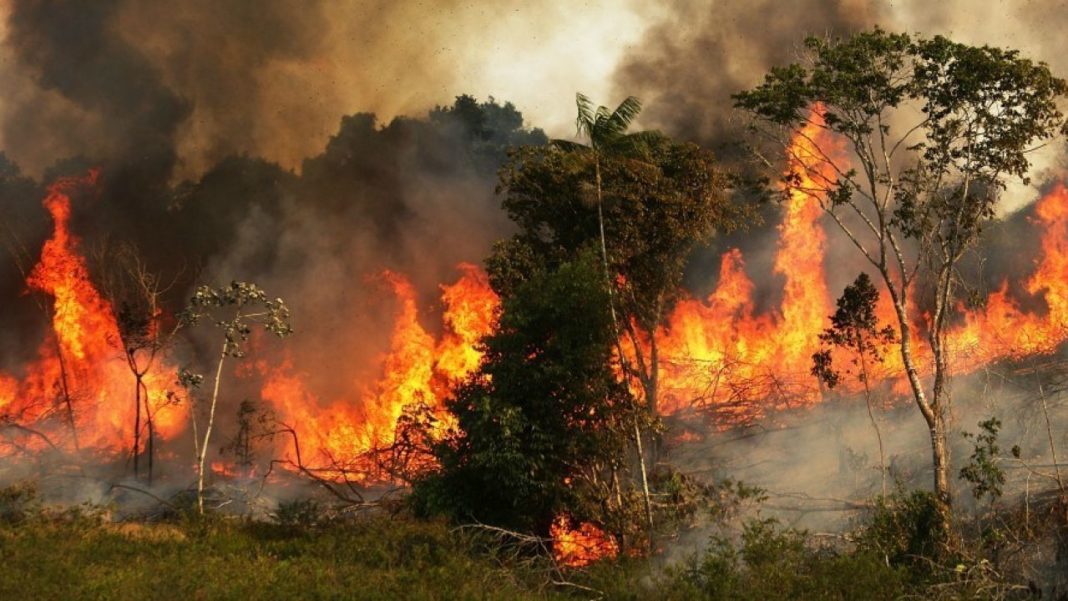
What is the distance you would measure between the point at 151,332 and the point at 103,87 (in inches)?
586

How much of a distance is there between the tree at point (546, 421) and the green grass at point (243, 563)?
149 cm

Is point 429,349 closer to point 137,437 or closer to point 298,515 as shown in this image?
point 137,437

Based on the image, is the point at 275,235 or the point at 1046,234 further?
the point at 275,235

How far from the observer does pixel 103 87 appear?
137 ft

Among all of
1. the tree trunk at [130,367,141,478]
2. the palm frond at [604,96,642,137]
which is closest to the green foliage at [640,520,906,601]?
the palm frond at [604,96,642,137]

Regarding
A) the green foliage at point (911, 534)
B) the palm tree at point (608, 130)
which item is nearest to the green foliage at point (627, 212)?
the palm tree at point (608, 130)

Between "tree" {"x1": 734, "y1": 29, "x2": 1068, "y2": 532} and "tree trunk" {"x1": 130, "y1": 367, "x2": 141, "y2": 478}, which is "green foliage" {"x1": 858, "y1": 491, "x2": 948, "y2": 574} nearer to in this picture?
"tree" {"x1": 734, "y1": 29, "x2": 1068, "y2": 532}

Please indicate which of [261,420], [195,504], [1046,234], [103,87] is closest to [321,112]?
[103,87]

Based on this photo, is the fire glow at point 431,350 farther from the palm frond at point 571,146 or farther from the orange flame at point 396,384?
the palm frond at point 571,146

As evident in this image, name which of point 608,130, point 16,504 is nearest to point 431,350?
point 16,504

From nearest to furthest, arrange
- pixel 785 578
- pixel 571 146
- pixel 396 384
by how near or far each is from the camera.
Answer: pixel 785 578 < pixel 571 146 < pixel 396 384

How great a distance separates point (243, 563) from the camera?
17.4 m

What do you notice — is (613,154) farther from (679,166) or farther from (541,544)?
(541,544)

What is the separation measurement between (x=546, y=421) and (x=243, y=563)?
706 cm
